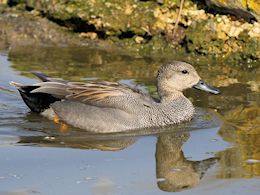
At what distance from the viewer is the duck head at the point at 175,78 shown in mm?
9836

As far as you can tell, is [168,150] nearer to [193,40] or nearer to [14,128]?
[14,128]

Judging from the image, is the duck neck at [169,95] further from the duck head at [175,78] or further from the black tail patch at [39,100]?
the black tail patch at [39,100]

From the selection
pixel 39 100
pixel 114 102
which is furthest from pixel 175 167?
pixel 39 100

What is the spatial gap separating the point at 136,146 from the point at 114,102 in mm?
982

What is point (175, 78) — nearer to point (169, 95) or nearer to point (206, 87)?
point (169, 95)

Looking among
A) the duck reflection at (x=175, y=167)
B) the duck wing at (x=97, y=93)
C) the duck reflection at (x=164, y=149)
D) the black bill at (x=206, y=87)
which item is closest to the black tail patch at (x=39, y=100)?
the duck wing at (x=97, y=93)

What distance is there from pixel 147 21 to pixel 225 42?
1302mm

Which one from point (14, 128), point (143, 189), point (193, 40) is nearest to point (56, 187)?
point (143, 189)

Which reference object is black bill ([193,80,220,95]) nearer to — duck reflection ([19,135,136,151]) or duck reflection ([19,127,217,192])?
duck reflection ([19,127,217,192])

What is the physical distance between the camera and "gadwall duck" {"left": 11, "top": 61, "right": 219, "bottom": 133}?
9203mm

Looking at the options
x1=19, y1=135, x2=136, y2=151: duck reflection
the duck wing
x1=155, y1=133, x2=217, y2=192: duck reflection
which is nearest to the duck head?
the duck wing

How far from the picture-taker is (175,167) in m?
7.87

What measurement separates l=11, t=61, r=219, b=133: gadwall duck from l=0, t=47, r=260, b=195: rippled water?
154 mm

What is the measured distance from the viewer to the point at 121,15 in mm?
13117
